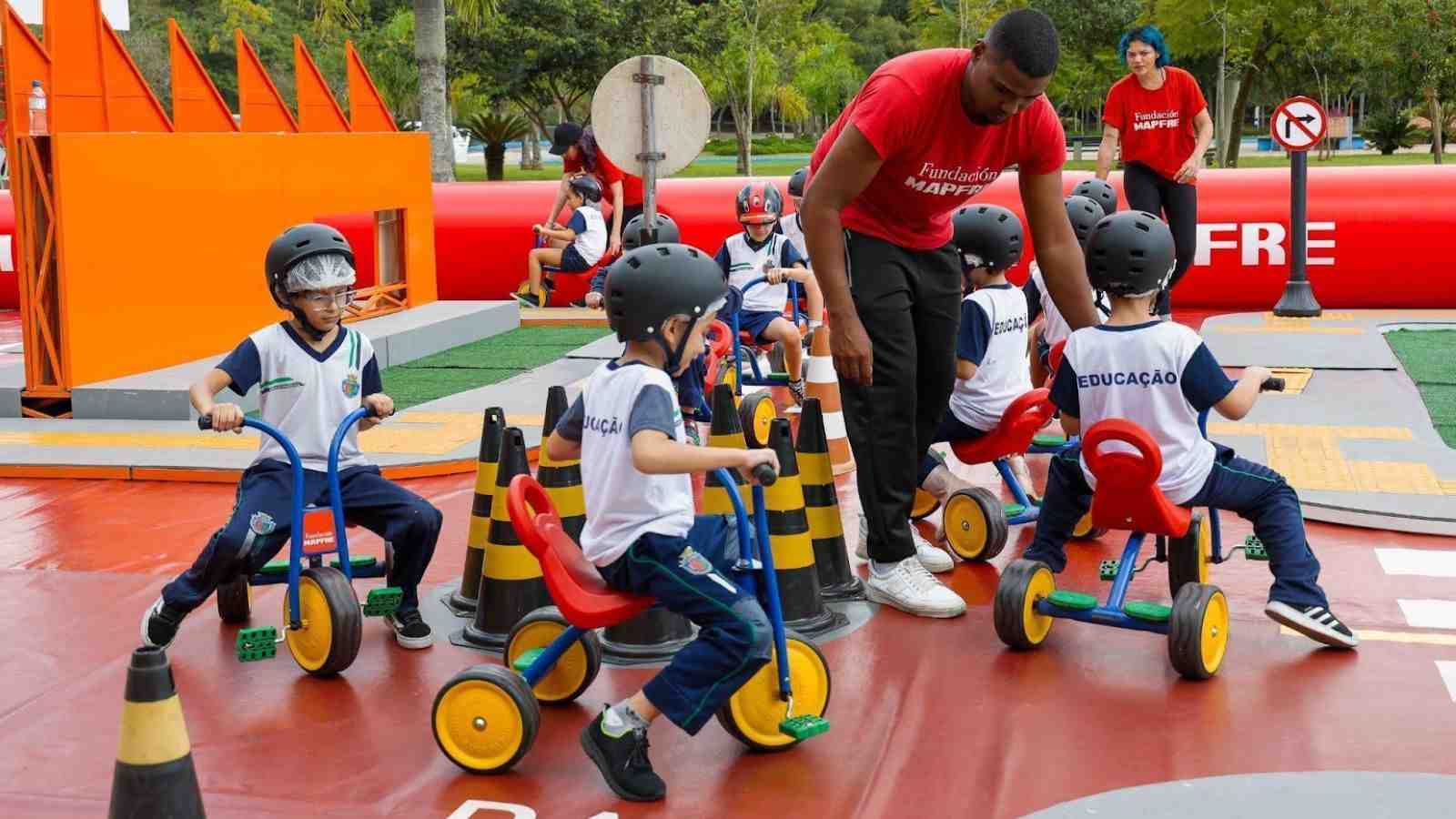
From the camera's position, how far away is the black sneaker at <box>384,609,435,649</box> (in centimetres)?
568

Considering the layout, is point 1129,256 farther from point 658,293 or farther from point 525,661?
point 525,661

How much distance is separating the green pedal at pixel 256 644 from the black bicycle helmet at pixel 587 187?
32.4 feet

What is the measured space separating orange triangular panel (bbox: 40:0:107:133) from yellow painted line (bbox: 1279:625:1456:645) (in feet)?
27.9

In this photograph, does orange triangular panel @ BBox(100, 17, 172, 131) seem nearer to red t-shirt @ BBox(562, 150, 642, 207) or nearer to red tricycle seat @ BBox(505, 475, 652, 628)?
red t-shirt @ BBox(562, 150, 642, 207)

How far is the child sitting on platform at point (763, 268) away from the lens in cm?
1062

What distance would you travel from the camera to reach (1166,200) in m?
11.0

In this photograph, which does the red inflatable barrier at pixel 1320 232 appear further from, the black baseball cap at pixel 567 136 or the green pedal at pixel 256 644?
the green pedal at pixel 256 644

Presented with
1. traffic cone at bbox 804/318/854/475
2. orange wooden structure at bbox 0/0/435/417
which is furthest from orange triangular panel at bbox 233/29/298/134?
traffic cone at bbox 804/318/854/475

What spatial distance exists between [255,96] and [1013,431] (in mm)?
8651

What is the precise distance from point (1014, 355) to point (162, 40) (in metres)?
49.9

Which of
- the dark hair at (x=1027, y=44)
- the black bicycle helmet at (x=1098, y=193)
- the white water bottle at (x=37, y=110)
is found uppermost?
the white water bottle at (x=37, y=110)

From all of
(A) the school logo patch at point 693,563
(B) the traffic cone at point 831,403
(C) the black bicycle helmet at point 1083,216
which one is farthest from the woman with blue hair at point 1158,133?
(A) the school logo patch at point 693,563

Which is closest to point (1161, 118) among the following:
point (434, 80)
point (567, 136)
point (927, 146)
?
point (927, 146)

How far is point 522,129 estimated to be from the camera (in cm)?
4481
